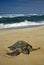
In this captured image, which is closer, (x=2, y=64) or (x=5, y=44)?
(x=2, y=64)

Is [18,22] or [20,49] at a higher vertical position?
[20,49]

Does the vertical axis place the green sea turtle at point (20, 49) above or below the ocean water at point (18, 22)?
above

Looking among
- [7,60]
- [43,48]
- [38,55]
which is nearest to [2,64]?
[7,60]

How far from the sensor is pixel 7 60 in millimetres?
6289

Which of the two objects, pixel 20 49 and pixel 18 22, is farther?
pixel 18 22

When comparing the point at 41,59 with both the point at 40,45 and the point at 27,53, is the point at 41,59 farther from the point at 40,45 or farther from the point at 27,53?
the point at 40,45

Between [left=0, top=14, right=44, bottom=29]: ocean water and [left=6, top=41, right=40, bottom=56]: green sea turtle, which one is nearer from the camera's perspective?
[left=6, top=41, right=40, bottom=56]: green sea turtle

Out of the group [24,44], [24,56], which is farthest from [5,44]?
[24,56]

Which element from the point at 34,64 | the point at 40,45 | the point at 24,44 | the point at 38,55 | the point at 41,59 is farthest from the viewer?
the point at 40,45

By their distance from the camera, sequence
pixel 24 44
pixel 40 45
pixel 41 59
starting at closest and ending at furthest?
pixel 41 59 < pixel 24 44 < pixel 40 45

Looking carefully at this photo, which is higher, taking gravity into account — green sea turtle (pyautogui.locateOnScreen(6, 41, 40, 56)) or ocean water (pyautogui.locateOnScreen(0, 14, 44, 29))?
green sea turtle (pyautogui.locateOnScreen(6, 41, 40, 56))

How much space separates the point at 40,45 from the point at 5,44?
1.39 metres

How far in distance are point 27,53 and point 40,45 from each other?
113cm

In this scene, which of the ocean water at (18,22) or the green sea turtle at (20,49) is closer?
the green sea turtle at (20,49)
